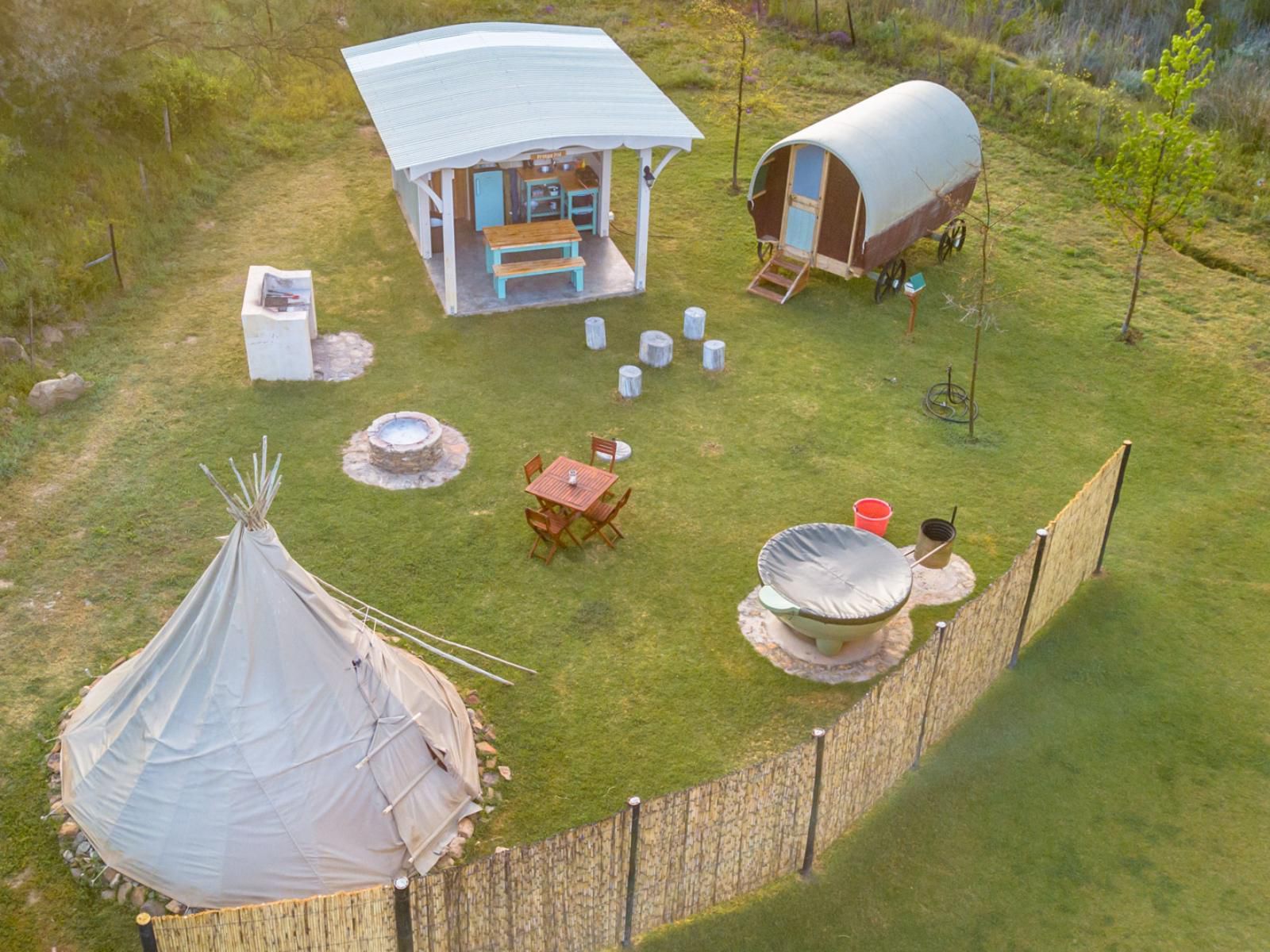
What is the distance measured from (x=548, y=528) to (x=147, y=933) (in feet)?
23.8

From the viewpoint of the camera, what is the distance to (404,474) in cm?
1563

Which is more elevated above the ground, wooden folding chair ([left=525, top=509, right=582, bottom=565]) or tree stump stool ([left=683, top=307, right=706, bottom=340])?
tree stump stool ([left=683, top=307, right=706, bottom=340])

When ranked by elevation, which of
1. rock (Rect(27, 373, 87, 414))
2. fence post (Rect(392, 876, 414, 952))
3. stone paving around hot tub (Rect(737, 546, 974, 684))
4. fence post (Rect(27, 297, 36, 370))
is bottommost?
stone paving around hot tub (Rect(737, 546, 974, 684))

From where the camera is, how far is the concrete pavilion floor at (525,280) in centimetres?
1961

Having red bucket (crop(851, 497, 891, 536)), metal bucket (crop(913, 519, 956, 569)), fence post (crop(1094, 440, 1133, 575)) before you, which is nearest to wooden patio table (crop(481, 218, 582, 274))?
red bucket (crop(851, 497, 891, 536))

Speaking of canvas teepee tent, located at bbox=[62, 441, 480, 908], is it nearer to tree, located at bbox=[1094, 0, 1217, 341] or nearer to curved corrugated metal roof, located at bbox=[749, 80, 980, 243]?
curved corrugated metal roof, located at bbox=[749, 80, 980, 243]

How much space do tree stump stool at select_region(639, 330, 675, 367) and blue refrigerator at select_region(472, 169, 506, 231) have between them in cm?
470

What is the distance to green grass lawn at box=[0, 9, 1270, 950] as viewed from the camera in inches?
423

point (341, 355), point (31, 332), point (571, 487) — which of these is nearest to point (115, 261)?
point (31, 332)

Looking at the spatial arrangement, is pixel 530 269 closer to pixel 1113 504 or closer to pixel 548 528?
pixel 548 528

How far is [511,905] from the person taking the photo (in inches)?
347

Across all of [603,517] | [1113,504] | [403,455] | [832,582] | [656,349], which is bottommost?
[603,517]

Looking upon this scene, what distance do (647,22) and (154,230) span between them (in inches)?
637

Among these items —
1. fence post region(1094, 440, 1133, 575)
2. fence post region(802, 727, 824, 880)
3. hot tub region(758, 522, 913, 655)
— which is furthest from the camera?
fence post region(1094, 440, 1133, 575)
